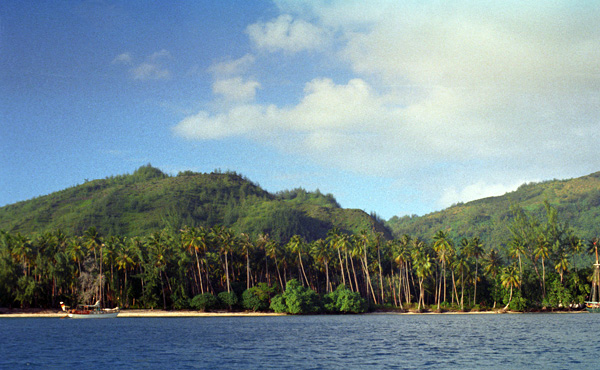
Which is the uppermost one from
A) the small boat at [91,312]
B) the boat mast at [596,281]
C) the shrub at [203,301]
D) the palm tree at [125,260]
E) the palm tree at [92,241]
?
the palm tree at [92,241]

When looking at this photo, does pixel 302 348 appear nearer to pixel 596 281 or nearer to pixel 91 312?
pixel 91 312

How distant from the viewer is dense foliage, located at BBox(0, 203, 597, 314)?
129 m

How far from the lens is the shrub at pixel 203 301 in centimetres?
13088

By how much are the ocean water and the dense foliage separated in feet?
140

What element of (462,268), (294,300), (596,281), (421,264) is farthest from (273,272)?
(596,281)

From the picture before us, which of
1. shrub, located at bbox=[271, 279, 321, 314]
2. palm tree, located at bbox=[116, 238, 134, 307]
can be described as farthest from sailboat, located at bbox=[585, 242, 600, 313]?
palm tree, located at bbox=[116, 238, 134, 307]

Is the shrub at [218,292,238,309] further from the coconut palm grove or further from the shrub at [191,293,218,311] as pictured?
the shrub at [191,293,218,311]

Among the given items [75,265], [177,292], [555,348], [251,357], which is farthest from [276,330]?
[75,265]

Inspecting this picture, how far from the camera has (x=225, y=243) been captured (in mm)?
141125

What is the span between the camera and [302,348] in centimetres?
6178

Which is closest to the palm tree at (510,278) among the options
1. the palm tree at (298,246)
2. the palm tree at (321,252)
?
the palm tree at (321,252)

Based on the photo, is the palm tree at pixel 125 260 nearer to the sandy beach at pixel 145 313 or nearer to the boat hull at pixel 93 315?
the sandy beach at pixel 145 313

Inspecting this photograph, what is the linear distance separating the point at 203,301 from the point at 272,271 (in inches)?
1447

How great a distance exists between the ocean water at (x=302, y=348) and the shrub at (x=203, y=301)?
43.1 m
